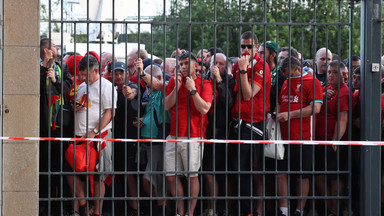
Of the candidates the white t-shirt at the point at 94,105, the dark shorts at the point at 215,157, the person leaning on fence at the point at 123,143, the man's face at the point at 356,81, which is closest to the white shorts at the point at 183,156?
the dark shorts at the point at 215,157

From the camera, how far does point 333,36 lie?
33625 mm

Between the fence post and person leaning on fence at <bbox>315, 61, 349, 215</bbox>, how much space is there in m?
0.28

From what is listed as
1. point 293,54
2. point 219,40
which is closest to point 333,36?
point 219,40

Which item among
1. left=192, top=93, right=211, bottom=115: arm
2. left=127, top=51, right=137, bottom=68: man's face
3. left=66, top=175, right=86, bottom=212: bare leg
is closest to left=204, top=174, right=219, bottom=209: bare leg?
left=192, top=93, right=211, bottom=115: arm

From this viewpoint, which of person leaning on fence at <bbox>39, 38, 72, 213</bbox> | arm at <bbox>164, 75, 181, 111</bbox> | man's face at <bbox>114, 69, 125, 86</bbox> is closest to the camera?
Answer: person leaning on fence at <bbox>39, 38, 72, 213</bbox>

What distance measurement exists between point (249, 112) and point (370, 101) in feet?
4.15

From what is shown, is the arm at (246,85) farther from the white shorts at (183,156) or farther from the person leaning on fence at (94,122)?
the person leaning on fence at (94,122)

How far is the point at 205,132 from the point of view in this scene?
761cm

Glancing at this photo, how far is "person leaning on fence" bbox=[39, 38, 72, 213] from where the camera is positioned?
22.5 ft

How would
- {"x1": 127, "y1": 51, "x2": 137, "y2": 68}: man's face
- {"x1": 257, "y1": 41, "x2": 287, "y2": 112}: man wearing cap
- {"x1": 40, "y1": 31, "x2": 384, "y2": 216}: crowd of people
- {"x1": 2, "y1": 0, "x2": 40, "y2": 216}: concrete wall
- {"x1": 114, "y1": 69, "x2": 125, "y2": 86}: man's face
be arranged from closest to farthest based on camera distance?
{"x1": 2, "y1": 0, "x2": 40, "y2": 216}: concrete wall, {"x1": 40, "y1": 31, "x2": 384, "y2": 216}: crowd of people, {"x1": 257, "y1": 41, "x2": 287, "y2": 112}: man wearing cap, {"x1": 114, "y1": 69, "x2": 125, "y2": 86}: man's face, {"x1": 127, "y1": 51, "x2": 137, "y2": 68}: man's face

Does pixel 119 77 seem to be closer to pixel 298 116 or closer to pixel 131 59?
pixel 131 59

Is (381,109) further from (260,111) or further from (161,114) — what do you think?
(161,114)

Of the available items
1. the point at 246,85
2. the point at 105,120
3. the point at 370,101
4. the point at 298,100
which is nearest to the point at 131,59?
the point at 105,120

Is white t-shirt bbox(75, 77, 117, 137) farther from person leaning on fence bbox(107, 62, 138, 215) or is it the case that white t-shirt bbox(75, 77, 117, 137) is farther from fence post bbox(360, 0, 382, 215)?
fence post bbox(360, 0, 382, 215)
